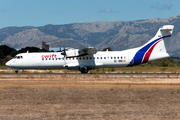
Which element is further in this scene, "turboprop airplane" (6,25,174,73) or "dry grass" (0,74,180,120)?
→ "turboprop airplane" (6,25,174,73)

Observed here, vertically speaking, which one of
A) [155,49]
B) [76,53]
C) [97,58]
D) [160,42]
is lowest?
[97,58]

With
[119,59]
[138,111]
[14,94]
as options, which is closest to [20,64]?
[119,59]

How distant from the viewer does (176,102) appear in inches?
556

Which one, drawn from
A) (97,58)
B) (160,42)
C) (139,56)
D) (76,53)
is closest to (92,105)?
(76,53)

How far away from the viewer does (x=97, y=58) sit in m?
33.0

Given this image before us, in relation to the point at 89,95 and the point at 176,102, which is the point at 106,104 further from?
the point at 176,102

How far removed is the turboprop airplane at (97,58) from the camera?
107 ft

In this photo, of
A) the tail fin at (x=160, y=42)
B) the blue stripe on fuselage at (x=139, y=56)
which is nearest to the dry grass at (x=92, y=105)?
the blue stripe on fuselage at (x=139, y=56)

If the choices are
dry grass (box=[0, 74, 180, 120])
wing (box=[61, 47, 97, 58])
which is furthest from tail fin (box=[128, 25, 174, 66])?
dry grass (box=[0, 74, 180, 120])

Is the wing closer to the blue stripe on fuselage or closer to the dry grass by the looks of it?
the blue stripe on fuselage

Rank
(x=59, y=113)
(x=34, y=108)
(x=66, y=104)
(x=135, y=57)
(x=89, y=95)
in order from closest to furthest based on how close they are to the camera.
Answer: (x=59, y=113) → (x=34, y=108) → (x=66, y=104) → (x=89, y=95) → (x=135, y=57)

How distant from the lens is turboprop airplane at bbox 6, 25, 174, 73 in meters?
32.7

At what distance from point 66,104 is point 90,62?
64.3ft

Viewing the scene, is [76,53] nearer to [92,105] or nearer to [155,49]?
[155,49]
